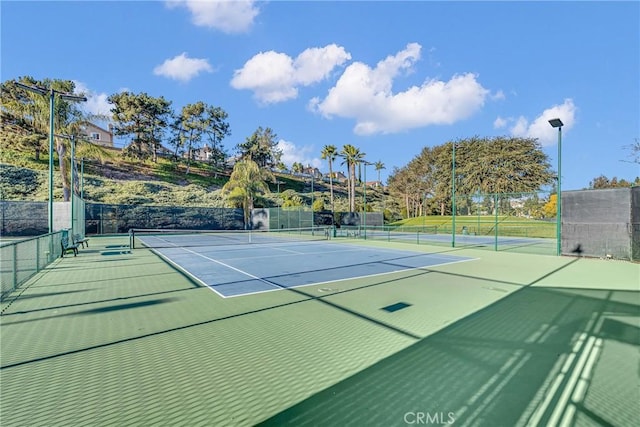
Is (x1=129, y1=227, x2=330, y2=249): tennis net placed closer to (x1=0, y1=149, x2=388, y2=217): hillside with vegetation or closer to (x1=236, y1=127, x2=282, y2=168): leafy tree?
(x1=0, y1=149, x2=388, y2=217): hillside with vegetation

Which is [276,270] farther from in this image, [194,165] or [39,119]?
[194,165]

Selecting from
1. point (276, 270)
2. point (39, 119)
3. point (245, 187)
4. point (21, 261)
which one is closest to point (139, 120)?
point (245, 187)

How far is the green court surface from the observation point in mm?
2365

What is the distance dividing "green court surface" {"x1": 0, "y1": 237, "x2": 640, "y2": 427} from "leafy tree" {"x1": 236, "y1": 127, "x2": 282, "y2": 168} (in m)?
52.5

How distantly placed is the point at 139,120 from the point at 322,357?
52.7 metres

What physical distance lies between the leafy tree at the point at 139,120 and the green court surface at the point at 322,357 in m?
46.6

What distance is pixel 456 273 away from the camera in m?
8.09

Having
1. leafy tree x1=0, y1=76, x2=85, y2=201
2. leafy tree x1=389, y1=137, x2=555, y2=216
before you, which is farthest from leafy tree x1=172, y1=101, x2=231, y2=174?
leafy tree x1=389, y1=137, x2=555, y2=216

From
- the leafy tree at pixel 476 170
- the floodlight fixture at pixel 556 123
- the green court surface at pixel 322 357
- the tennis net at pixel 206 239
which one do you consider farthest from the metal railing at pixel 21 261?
the leafy tree at pixel 476 170

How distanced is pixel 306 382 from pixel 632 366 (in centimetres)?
313

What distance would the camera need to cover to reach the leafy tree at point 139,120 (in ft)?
148

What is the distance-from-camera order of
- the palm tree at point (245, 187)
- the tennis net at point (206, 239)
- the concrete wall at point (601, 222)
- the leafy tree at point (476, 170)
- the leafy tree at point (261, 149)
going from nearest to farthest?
the concrete wall at point (601, 222)
the tennis net at point (206, 239)
the palm tree at point (245, 187)
the leafy tree at point (476, 170)
the leafy tree at point (261, 149)

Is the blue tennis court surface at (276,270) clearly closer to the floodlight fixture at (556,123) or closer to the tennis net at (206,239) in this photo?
the floodlight fixture at (556,123)

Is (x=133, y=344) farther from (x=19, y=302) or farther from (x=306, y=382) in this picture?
(x=19, y=302)
